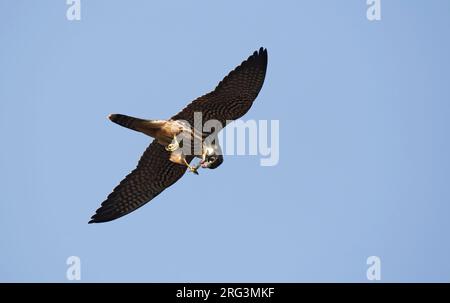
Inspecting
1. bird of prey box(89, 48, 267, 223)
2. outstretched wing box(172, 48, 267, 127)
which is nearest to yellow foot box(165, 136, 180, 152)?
bird of prey box(89, 48, 267, 223)

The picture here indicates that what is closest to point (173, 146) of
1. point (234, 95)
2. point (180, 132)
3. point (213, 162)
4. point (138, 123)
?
point (180, 132)

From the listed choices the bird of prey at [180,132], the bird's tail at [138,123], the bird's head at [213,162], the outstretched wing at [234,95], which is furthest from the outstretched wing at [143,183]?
the bird's head at [213,162]

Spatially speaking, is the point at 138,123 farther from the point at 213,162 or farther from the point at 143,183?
the point at 143,183

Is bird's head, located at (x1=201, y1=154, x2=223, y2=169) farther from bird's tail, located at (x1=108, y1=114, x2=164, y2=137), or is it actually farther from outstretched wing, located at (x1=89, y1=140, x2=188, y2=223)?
outstretched wing, located at (x1=89, y1=140, x2=188, y2=223)

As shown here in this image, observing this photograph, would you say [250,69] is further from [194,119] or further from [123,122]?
[123,122]

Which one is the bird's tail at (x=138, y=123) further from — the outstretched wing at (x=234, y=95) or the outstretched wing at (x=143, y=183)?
the outstretched wing at (x=143, y=183)
